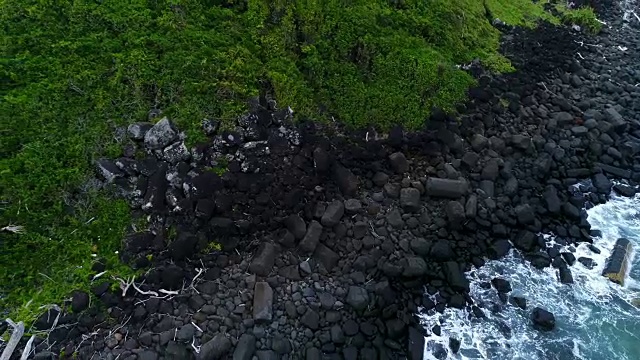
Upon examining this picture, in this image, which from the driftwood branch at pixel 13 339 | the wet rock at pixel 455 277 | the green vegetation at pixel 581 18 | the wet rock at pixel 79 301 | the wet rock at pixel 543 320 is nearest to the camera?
the driftwood branch at pixel 13 339

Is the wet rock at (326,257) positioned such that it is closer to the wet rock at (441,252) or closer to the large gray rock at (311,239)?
the large gray rock at (311,239)

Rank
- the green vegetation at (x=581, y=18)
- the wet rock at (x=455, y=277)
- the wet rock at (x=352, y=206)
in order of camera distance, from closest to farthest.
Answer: the wet rock at (x=455, y=277) → the wet rock at (x=352, y=206) → the green vegetation at (x=581, y=18)

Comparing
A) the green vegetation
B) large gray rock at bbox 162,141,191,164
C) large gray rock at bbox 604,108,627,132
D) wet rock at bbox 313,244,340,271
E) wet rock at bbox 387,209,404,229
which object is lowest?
wet rock at bbox 313,244,340,271


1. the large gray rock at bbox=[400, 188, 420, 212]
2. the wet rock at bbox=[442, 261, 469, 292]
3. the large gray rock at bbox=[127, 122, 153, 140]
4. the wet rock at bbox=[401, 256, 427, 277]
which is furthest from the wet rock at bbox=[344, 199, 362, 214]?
the large gray rock at bbox=[127, 122, 153, 140]

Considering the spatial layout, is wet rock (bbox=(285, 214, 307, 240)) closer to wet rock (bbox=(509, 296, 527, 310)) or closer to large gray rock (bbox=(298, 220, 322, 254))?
large gray rock (bbox=(298, 220, 322, 254))

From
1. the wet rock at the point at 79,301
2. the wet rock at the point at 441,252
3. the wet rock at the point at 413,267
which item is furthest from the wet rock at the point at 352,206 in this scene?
the wet rock at the point at 79,301

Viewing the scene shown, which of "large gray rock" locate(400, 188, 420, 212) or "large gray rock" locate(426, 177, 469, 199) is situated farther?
"large gray rock" locate(426, 177, 469, 199)

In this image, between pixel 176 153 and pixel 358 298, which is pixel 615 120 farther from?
pixel 176 153
